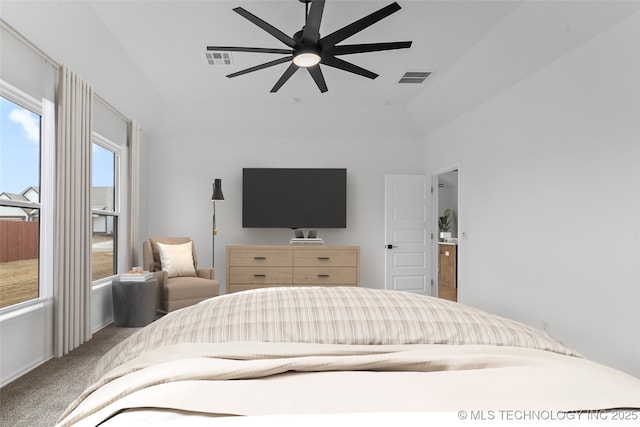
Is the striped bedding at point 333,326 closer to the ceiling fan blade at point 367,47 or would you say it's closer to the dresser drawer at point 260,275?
the ceiling fan blade at point 367,47

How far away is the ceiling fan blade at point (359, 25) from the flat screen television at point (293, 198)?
2.95 meters

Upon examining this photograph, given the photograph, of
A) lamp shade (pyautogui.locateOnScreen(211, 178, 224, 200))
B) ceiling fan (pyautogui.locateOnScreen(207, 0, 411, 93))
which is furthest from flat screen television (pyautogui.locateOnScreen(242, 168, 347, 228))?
ceiling fan (pyautogui.locateOnScreen(207, 0, 411, 93))

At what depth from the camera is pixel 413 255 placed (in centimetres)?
555

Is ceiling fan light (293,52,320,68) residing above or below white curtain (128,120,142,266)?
above

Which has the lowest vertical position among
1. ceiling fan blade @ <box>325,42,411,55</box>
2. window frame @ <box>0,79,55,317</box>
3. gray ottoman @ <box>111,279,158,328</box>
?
gray ottoman @ <box>111,279,158,328</box>

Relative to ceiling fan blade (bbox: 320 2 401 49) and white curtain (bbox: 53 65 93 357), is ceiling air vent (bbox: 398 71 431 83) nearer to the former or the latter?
ceiling fan blade (bbox: 320 2 401 49)

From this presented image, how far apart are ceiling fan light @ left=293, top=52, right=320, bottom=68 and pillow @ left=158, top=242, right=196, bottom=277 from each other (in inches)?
108

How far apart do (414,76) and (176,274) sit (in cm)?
349

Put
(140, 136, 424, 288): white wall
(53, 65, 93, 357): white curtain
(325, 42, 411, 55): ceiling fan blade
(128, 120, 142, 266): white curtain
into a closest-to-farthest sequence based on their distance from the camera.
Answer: (325, 42, 411, 55): ceiling fan blade, (53, 65, 93, 357): white curtain, (128, 120, 142, 266): white curtain, (140, 136, 424, 288): white wall

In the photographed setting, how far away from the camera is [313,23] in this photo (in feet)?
7.93

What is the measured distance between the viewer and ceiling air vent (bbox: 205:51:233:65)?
3651 mm

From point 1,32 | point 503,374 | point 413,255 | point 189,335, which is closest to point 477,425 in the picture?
point 503,374

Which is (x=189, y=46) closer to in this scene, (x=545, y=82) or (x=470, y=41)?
(x=470, y=41)

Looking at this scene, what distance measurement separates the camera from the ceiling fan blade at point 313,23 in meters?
2.21
